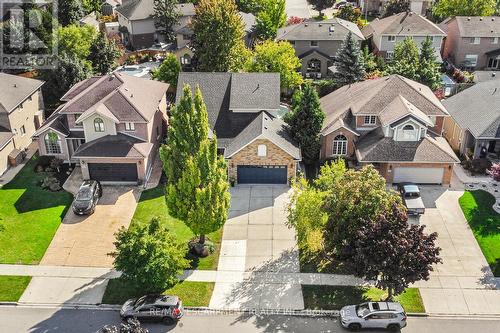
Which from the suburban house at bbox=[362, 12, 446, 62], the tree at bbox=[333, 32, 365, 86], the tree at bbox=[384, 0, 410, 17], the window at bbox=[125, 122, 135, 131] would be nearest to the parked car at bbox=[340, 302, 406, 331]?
the window at bbox=[125, 122, 135, 131]

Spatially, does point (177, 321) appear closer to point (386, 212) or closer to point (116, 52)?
point (386, 212)

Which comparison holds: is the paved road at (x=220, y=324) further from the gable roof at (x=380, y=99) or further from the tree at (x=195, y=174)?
the gable roof at (x=380, y=99)

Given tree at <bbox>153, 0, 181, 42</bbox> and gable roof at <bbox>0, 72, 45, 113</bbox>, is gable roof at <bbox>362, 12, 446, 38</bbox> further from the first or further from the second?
gable roof at <bbox>0, 72, 45, 113</bbox>

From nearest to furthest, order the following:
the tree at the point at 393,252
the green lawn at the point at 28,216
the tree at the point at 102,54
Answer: the tree at the point at 393,252 < the green lawn at the point at 28,216 < the tree at the point at 102,54

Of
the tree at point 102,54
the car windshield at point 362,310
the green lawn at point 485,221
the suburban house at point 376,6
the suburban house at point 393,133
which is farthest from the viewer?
the suburban house at point 376,6

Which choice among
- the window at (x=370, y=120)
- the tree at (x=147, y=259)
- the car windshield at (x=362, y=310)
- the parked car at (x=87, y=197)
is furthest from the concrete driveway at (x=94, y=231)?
the window at (x=370, y=120)

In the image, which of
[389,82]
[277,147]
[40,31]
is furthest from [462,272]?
[40,31]
